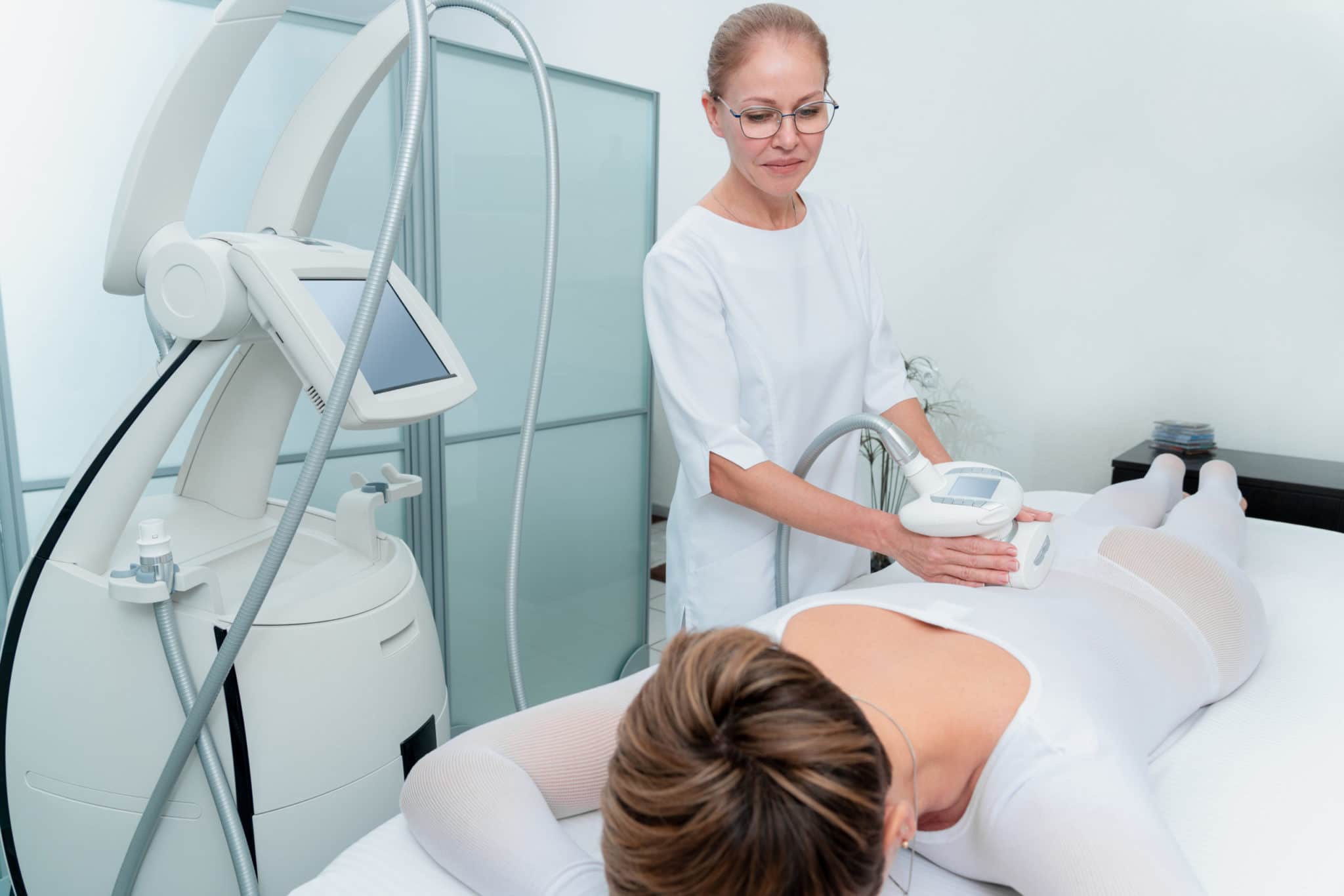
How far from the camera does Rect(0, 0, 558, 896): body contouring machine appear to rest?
1.13m

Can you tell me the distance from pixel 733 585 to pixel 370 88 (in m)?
0.85

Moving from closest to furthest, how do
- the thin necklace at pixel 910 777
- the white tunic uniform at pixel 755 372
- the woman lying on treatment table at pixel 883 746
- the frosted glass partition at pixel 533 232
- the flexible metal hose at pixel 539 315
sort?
the woman lying on treatment table at pixel 883 746 → the thin necklace at pixel 910 777 → the flexible metal hose at pixel 539 315 → the white tunic uniform at pixel 755 372 → the frosted glass partition at pixel 533 232

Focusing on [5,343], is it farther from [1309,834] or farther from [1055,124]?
[1055,124]

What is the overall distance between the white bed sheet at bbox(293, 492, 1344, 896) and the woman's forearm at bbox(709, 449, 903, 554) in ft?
1.03

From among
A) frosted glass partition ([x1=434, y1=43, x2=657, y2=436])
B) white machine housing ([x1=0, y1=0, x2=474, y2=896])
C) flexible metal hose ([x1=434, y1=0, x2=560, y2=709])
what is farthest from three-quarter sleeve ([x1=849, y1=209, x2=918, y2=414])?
frosted glass partition ([x1=434, y1=43, x2=657, y2=436])

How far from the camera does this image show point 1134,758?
945 millimetres

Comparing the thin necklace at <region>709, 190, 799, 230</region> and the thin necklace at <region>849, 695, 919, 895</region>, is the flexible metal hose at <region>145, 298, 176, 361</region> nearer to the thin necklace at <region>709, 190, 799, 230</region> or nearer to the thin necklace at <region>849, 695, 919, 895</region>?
the thin necklace at <region>709, 190, 799, 230</region>

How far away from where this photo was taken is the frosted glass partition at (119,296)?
63.4 inches

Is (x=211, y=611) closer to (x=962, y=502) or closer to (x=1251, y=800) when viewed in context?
(x=962, y=502)

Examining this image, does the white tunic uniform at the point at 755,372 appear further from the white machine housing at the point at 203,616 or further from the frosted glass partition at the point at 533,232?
the frosted glass partition at the point at 533,232

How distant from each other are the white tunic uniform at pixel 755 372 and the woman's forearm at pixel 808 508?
0.03 meters

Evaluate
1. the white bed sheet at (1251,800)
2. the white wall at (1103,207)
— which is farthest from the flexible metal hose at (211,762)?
the white wall at (1103,207)

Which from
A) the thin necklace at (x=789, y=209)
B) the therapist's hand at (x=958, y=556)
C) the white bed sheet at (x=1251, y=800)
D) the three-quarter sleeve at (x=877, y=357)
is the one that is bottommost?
the white bed sheet at (x=1251, y=800)

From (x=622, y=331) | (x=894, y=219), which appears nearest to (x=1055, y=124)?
(x=894, y=219)
